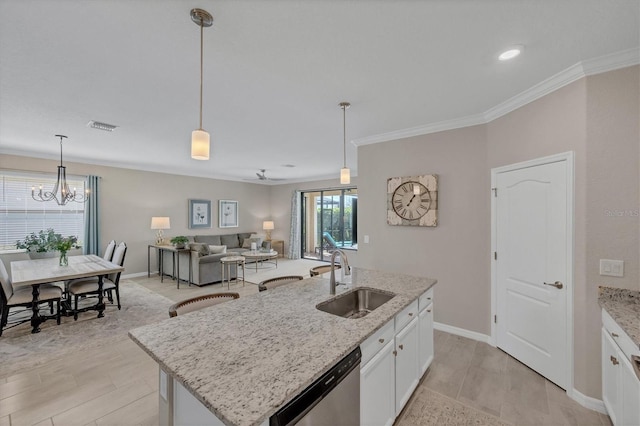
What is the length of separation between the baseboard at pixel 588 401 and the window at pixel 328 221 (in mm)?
5622

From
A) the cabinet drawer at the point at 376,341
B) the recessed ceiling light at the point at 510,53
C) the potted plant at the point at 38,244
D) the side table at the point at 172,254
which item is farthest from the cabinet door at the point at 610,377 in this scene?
the potted plant at the point at 38,244

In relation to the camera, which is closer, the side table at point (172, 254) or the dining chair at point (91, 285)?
the dining chair at point (91, 285)

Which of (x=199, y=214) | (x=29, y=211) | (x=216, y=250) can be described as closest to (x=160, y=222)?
(x=199, y=214)

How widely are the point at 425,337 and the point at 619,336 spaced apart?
1197 mm

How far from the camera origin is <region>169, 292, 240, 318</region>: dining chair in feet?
5.95

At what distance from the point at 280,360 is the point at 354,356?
39 centimetres

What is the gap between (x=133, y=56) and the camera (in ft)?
6.53

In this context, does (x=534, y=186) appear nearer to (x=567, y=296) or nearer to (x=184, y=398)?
(x=567, y=296)

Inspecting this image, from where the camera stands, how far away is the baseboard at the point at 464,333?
3.11 meters

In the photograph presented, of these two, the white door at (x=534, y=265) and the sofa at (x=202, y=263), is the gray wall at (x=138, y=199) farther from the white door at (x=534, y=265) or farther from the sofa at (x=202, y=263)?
the white door at (x=534, y=265)

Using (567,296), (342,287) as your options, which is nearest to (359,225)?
(342,287)

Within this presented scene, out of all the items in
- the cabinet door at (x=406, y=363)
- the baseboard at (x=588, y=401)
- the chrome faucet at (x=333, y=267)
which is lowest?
the baseboard at (x=588, y=401)

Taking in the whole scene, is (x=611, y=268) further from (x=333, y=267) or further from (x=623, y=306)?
(x=333, y=267)

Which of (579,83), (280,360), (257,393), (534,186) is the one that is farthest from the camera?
(534,186)
